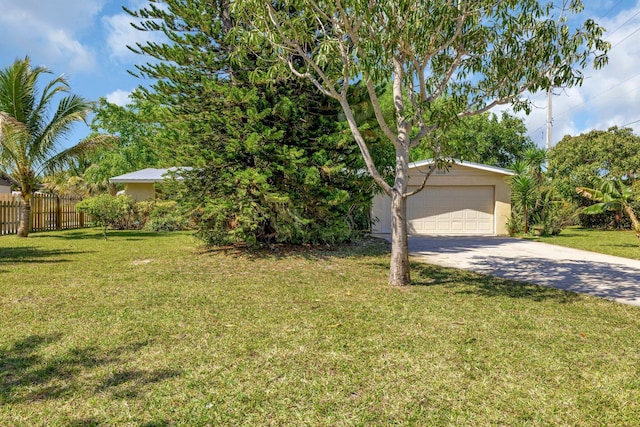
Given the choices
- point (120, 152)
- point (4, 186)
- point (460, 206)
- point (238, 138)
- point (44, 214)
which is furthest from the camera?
point (120, 152)

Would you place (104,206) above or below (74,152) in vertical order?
below

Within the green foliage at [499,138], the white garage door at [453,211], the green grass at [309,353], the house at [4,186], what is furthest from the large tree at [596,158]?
the house at [4,186]

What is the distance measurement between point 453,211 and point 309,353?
14802 mm

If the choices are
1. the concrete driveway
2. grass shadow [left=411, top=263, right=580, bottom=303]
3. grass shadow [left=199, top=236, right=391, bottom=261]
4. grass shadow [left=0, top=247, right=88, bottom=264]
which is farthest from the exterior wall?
grass shadow [left=411, top=263, right=580, bottom=303]

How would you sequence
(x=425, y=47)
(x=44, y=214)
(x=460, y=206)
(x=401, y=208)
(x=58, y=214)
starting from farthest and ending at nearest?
(x=58, y=214), (x=460, y=206), (x=44, y=214), (x=401, y=208), (x=425, y=47)

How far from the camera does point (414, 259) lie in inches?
378

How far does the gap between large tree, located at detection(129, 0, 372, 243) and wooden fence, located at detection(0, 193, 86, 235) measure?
953 cm

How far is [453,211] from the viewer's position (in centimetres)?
1702

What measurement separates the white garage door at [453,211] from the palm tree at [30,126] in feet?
43.0

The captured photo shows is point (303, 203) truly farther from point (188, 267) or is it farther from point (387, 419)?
point (387, 419)

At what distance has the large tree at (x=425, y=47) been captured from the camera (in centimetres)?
538

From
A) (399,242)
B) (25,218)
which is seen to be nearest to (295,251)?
(399,242)

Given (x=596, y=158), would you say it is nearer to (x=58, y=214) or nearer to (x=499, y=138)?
(x=499, y=138)

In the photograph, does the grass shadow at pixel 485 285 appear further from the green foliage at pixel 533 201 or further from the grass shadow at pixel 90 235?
the grass shadow at pixel 90 235
